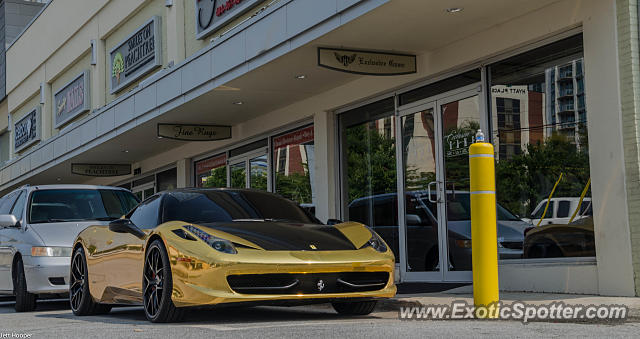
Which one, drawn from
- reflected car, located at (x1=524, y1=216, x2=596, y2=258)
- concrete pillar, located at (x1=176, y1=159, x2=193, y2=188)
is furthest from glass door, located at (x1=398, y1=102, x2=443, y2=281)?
concrete pillar, located at (x1=176, y1=159, x2=193, y2=188)

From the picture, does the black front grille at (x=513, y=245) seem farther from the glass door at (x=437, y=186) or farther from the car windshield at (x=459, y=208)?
the car windshield at (x=459, y=208)

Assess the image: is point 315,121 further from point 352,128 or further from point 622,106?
point 622,106

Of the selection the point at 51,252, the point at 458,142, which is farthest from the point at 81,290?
the point at 458,142

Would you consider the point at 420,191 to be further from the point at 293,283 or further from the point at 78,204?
the point at 293,283

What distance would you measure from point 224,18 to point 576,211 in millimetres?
9088

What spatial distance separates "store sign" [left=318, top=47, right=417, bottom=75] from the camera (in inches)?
439

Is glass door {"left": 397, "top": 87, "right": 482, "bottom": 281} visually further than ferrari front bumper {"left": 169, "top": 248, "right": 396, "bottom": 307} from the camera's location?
Yes

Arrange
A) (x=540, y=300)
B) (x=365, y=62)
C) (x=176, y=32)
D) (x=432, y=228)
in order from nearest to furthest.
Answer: (x=540, y=300) < (x=365, y=62) < (x=432, y=228) < (x=176, y=32)

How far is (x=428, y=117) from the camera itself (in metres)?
12.3

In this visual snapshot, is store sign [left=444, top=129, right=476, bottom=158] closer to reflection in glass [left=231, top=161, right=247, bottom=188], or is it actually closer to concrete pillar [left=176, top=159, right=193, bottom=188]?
reflection in glass [left=231, top=161, right=247, bottom=188]

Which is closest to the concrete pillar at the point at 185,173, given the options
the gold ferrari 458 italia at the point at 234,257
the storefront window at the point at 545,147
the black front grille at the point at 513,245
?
the storefront window at the point at 545,147

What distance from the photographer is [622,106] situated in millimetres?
8875

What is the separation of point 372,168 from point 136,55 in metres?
10.3

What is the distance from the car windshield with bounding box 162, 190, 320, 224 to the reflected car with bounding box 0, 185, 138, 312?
2867 mm
